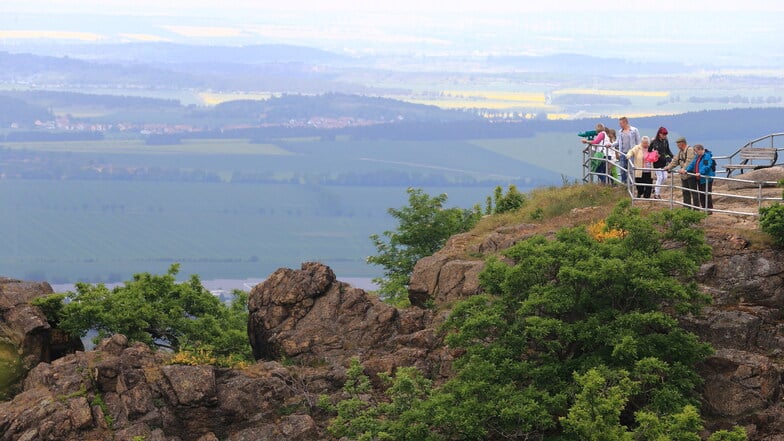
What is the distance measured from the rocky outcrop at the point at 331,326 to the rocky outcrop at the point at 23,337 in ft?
22.3

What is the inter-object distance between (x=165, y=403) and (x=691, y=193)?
642 inches

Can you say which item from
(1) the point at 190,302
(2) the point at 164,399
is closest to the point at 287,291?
(2) the point at 164,399

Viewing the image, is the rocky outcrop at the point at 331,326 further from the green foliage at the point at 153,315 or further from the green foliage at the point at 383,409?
the green foliage at the point at 153,315

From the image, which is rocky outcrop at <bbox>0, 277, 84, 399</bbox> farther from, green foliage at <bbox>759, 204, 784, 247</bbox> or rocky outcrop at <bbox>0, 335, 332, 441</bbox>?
green foliage at <bbox>759, 204, 784, 247</bbox>

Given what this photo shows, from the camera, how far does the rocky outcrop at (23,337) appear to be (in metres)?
43.4

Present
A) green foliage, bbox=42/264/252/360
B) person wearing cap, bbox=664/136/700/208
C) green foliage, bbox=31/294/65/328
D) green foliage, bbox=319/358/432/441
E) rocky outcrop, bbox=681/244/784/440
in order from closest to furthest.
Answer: rocky outcrop, bbox=681/244/784/440, green foliage, bbox=319/358/432/441, person wearing cap, bbox=664/136/700/208, green foliage, bbox=31/294/65/328, green foliage, bbox=42/264/252/360

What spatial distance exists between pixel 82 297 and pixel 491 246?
46.4 feet

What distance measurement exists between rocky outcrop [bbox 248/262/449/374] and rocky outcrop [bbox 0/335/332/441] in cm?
130

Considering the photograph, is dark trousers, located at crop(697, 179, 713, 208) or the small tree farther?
dark trousers, located at crop(697, 179, 713, 208)

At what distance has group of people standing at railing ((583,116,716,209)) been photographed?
40.2 metres

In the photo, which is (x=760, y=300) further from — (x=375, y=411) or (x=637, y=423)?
(x=375, y=411)

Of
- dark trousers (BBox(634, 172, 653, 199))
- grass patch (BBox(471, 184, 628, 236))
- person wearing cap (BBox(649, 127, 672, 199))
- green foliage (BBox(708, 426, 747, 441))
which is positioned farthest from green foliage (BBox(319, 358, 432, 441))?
dark trousers (BBox(634, 172, 653, 199))

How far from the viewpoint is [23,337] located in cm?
4419

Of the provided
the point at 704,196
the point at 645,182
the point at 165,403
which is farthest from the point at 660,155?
the point at 165,403
